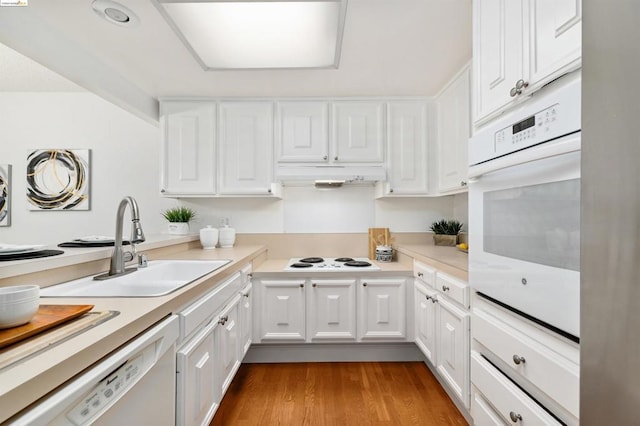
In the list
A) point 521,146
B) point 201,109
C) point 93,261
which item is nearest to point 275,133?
point 201,109

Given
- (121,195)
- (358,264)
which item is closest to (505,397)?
(358,264)

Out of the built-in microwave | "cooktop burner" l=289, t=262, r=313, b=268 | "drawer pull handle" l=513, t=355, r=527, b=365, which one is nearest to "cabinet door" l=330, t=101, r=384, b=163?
"cooktop burner" l=289, t=262, r=313, b=268

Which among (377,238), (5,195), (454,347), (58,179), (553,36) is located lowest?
(454,347)

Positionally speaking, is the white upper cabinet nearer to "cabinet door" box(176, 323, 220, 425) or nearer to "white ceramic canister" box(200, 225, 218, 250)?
"cabinet door" box(176, 323, 220, 425)

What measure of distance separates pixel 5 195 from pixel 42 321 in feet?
10.9

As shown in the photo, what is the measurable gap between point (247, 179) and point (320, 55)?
122 cm

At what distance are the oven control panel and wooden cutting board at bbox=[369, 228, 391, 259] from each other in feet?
5.97

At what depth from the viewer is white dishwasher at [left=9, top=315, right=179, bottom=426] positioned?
1.83 feet

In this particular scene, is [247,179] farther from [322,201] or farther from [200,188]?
[322,201]

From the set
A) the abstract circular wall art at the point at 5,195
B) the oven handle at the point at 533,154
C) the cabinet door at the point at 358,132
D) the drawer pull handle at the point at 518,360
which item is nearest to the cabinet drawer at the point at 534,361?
the drawer pull handle at the point at 518,360

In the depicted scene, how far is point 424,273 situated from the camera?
2.14m

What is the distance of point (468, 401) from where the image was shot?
154 cm

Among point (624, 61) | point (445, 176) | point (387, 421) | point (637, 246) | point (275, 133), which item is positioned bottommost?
point (387, 421)

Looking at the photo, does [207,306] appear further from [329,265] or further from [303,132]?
[303,132]
